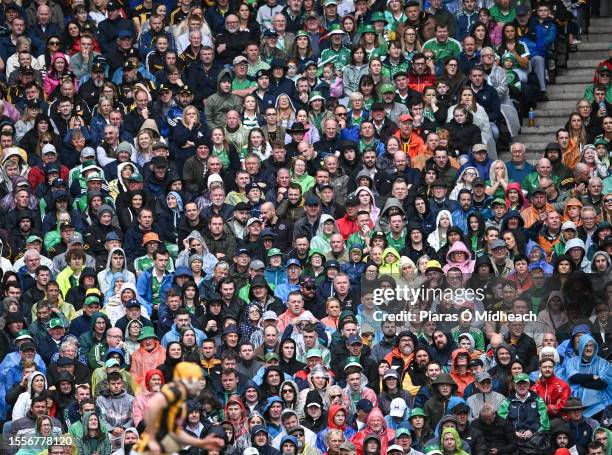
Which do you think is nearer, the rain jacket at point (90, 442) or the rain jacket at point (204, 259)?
the rain jacket at point (90, 442)

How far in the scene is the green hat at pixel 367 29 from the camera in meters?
28.3

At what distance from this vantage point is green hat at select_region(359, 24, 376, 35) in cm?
2833

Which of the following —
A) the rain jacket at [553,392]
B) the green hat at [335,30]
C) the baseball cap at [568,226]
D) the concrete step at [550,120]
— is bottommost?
the rain jacket at [553,392]

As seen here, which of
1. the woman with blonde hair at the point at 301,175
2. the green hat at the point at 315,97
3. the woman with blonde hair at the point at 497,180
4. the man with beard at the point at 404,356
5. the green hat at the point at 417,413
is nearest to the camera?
the green hat at the point at 417,413

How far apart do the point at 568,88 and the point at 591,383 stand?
24.0 ft

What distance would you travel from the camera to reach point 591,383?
23.0 metres

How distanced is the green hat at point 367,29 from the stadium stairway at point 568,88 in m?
2.57

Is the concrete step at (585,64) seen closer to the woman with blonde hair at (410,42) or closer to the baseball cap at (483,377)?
the woman with blonde hair at (410,42)

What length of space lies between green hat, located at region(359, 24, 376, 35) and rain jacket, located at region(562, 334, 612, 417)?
695 cm

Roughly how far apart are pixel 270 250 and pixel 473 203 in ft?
9.11

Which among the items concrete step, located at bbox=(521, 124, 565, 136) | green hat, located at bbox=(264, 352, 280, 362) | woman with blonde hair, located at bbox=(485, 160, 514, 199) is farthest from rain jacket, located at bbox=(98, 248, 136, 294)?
concrete step, located at bbox=(521, 124, 565, 136)

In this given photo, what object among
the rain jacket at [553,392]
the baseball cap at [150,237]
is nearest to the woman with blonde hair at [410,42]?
the baseball cap at [150,237]

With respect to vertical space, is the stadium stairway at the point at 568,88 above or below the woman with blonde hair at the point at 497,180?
above

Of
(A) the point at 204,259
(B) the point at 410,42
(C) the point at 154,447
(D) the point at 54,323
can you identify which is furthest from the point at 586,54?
(C) the point at 154,447
